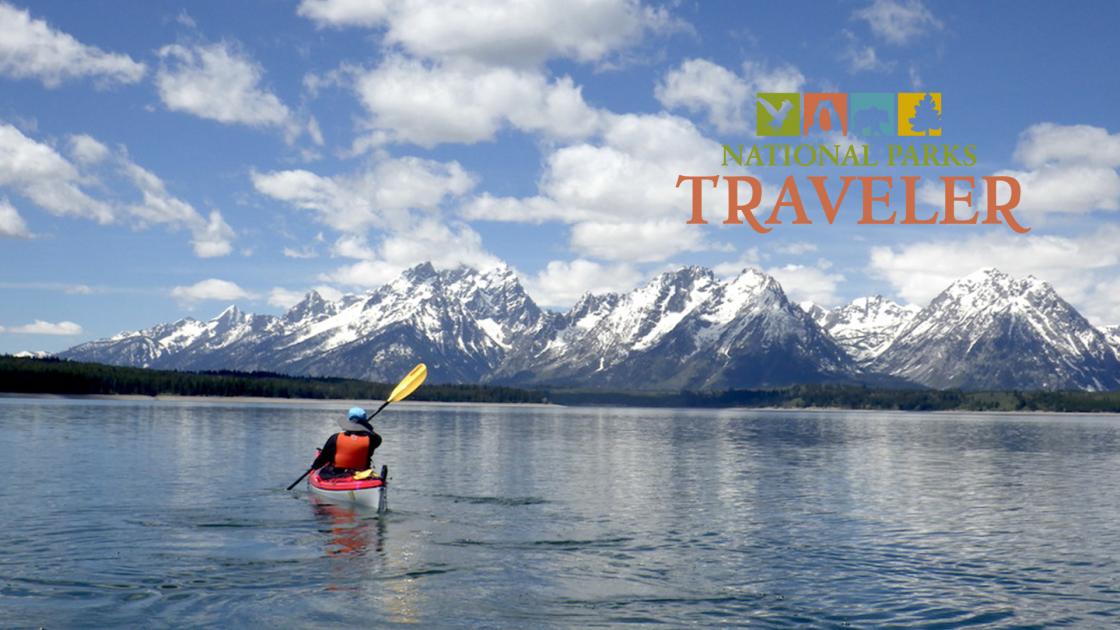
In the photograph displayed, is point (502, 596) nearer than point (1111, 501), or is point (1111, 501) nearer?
point (502, 596)

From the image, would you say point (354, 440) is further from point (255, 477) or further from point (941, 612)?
point (941, 612)

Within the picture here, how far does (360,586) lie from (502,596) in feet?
14.9

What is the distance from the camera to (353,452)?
46.0 m

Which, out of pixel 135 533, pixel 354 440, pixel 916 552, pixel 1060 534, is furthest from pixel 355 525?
pixel 1060 534

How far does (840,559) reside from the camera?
35.9m

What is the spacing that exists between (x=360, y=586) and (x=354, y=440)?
17061mm

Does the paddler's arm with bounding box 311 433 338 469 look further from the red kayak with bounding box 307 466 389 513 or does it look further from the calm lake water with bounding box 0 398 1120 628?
the calm lake water with bounding box 0 398 1120 628

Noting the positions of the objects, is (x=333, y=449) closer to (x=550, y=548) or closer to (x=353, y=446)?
(x=353, y=446)

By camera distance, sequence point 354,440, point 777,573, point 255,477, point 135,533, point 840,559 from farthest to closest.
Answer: point 255,477 < point 354,440 < point 135,533 < point 840,559 < point 777,573

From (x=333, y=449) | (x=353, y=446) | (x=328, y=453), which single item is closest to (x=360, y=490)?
(x=353, y=446)

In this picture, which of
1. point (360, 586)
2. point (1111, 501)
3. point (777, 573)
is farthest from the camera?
point (1111, 501)

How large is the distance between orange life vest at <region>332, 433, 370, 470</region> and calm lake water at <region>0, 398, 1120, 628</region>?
2.41m

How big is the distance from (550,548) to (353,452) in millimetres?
13304

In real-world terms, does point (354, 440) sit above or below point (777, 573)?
above
